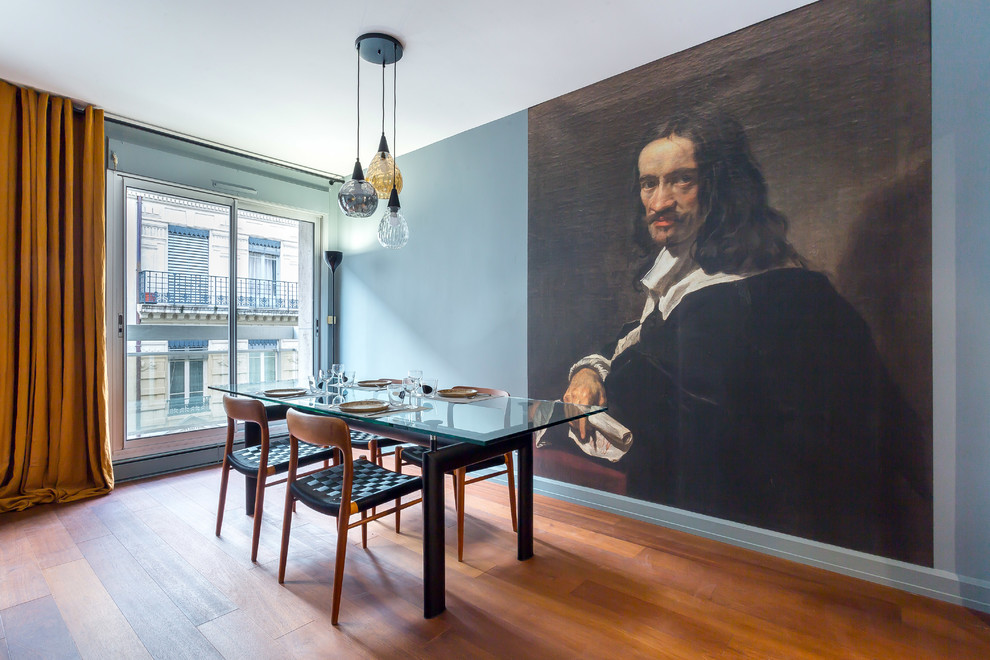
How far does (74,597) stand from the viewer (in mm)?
1982

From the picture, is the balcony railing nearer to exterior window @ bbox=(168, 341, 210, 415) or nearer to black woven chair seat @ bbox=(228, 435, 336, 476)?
exterior window @ bbox=(168, 341, 210, 415)

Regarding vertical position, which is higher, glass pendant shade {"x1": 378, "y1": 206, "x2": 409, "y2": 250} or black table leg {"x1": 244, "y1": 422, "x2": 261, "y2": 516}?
glass pendant shade {"x1": 378, "y1": 206, "x2": 409, "y2": 250}

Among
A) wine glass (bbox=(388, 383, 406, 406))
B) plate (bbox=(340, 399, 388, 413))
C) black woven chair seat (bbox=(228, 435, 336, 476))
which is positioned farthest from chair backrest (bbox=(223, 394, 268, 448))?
wine glass (bbox=(388, 383, 406, 406))

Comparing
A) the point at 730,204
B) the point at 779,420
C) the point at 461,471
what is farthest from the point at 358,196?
the point at 779,420

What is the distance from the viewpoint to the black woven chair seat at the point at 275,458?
7.79ft

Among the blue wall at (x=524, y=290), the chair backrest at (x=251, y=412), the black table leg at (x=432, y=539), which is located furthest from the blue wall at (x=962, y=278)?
the chair backrest at (x=251, y=412)

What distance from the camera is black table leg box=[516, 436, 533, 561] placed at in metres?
2.33

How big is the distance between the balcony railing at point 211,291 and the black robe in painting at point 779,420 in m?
3.45

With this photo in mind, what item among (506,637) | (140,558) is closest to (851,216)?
(506,637)

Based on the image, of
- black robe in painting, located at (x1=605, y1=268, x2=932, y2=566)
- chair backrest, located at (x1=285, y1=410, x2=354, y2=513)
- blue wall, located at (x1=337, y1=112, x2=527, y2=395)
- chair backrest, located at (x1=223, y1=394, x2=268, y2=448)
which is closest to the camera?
chair backrest, located at (x1=285, y1=410, x2=354, y2=513)

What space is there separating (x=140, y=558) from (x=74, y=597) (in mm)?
335

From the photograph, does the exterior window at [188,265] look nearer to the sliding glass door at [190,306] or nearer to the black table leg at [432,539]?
the sliding glass door at [190,306]

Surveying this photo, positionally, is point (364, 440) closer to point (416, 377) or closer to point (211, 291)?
point (416, 377)

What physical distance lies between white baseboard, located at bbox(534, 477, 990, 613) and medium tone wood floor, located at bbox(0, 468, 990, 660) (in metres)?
0.05
